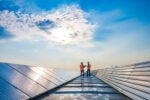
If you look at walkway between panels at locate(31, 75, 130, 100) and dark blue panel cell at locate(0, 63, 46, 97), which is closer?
dark blue panel cell at locate(0, 63, 46, 97)

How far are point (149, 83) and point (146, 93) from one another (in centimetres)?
43

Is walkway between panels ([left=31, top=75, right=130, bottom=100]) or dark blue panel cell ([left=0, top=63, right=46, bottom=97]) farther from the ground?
dark blue panel cell ([left=0, top=63, right=46, bottom=97])

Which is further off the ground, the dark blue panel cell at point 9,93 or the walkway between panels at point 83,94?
the dark blue panel cell at point 9,93

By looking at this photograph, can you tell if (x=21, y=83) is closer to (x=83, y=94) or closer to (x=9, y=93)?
(x=9, y=93)

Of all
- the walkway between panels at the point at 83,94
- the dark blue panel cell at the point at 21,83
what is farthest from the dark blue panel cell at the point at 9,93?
the walkway between panels at the point at 83,94

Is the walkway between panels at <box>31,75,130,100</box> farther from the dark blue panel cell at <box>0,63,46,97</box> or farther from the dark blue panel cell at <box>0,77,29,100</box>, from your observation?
the dark blue panel cell at <box>0,77,29,100</box>

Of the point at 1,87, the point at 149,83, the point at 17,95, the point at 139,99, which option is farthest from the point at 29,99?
the point at 149,83

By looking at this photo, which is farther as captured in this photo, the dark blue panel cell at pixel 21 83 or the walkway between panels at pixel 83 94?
the walkway between panels at pixel 83 94

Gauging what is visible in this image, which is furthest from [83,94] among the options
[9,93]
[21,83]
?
[9,93]

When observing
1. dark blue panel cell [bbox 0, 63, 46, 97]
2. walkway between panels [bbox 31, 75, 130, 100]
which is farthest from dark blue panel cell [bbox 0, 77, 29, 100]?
walkway between panels [bbox 31, 75, 130, 100]

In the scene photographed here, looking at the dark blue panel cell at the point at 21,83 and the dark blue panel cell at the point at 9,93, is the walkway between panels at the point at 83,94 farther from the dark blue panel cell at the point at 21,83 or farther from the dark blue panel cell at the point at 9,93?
the dark blue panel cell at the point at 9,93

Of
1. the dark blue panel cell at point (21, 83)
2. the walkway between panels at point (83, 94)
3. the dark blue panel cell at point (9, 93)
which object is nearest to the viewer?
the dark blue panel cell at point (9, 93)

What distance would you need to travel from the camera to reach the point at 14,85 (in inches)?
247

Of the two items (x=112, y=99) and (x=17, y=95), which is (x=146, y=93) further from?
(x=17, y=95)
